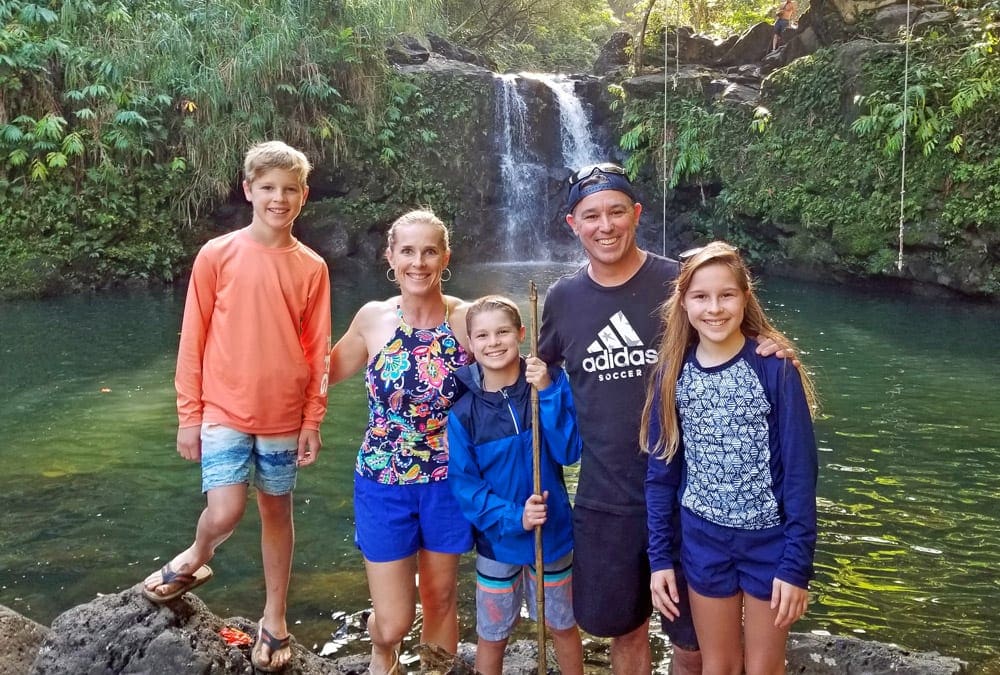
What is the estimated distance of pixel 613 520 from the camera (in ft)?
9.43

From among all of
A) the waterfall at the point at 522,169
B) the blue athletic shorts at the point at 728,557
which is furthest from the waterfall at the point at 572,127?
the blue athletic shorts at the point at 728,557

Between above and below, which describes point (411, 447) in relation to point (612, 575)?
above

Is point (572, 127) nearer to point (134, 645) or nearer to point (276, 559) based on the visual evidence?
point (276, 559)

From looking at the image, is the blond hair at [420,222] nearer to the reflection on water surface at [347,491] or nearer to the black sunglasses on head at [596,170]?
the black sunglasses on head at [596,170]

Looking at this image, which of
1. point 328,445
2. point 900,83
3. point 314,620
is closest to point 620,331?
point 314,620

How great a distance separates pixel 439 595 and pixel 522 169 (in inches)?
716

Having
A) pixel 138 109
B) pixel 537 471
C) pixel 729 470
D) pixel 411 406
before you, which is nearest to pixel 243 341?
pixel 411 406

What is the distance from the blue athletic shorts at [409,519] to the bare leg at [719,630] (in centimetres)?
87

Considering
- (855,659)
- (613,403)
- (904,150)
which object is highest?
(904,150)

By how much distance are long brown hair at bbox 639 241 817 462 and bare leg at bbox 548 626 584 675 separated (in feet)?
2.61

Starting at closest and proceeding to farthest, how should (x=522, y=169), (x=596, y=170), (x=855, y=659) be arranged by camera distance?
(x=596, y=170), (x=855, y=659), (x=522, y=169)

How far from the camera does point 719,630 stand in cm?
264

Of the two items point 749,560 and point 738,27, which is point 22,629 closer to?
point 749,560

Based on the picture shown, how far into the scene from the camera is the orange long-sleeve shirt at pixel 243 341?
3.14 metres
